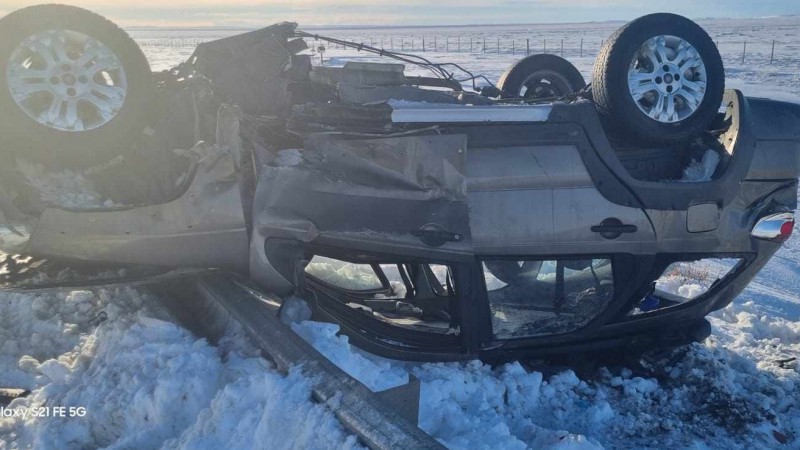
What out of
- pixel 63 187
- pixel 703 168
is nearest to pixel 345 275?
pixel 63 187

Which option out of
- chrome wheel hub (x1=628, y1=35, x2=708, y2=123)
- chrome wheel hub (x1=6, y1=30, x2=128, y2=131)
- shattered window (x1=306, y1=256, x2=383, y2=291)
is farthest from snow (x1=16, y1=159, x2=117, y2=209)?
chrome wheel hub (x1=628, y1=35, x2=708, y2=123)

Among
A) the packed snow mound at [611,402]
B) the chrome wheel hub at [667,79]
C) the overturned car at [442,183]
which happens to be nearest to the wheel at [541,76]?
the overturned car at [442,183]

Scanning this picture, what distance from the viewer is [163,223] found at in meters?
3.62

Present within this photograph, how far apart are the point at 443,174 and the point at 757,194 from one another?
197 centimetres

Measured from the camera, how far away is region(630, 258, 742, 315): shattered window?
4125 millimetres

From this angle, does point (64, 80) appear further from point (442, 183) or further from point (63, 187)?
point (442, 183)

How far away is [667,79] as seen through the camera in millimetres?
3980

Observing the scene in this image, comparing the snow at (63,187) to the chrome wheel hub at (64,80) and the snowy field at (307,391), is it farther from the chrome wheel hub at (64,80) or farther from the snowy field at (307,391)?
the chrome wheel hub at (64,80)

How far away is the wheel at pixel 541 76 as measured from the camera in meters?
5.84

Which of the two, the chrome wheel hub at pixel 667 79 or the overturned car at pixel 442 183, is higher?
the chrome wheel hub at pixel 667 79

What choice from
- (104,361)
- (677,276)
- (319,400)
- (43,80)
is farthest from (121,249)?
(677,276)

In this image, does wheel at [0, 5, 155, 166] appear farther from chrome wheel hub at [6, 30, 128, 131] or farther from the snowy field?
the snowy field

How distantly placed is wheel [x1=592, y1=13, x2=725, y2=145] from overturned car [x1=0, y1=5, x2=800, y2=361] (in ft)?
0.04

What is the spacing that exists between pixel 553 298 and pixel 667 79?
4.86ft
